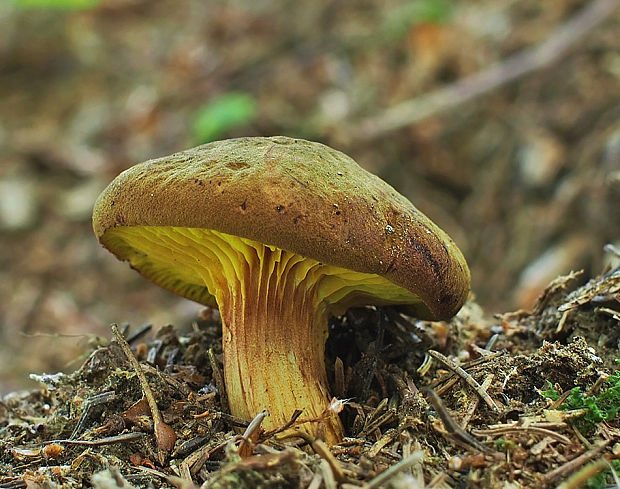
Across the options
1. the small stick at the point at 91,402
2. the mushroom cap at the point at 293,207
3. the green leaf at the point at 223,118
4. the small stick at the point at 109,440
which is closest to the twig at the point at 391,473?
the mushroom cap at the point at 293,207

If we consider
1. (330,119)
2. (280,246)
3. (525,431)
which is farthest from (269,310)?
(330,119)

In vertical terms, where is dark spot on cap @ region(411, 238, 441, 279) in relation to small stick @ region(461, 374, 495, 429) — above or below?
above

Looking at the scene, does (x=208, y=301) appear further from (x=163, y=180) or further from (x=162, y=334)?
(x=163, y=180)

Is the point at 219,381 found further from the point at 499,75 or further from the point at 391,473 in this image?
the point at 499,75

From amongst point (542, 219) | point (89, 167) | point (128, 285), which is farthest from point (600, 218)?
point (89, 167)

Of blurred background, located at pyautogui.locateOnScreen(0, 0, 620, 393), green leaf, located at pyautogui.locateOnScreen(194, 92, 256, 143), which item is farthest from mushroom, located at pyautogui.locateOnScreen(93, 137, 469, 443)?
green leaf, located at pyautogui.locateOnScreen(194, 92, 256, 143)

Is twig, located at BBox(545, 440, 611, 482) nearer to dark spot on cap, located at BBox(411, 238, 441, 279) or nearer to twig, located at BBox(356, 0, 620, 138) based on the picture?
dark spot on cap, located at BBox(411, 238, 441, 279)

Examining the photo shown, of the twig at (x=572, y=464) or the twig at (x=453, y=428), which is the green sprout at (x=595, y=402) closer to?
the twig at (x=572, y=464)
